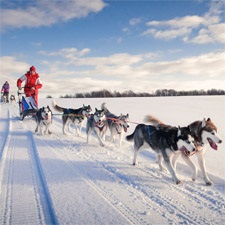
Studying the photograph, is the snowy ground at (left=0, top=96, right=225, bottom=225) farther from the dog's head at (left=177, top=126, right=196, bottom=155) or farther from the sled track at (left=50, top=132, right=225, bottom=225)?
the dog's head at (left=177, top=126, right=196, bottom=155)

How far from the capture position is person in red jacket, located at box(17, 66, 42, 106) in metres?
9.63

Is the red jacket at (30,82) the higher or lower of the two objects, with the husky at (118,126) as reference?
higher

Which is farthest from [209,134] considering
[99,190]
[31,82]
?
[31,82]

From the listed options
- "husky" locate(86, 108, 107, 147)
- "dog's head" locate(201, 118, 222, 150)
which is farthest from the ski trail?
"dog's head" locate(201, 118, 222, 150)

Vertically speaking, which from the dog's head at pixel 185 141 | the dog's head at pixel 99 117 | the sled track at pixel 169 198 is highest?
the dog's head at pixel 99 117

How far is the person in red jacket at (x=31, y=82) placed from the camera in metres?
9.63

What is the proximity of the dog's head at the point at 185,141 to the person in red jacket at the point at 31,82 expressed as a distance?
7235 mm

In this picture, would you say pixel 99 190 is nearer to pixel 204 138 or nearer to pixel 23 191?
pixel 23 191

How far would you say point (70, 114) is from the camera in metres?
7.73

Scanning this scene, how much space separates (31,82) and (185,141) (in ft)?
25.3

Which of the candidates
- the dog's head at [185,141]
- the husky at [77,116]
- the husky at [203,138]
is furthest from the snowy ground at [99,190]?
the husky at [77,116]

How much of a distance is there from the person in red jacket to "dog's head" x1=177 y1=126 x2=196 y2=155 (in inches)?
285

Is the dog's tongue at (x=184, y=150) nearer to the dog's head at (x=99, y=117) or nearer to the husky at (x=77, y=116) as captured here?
the dog's head at (x=99, y=117)

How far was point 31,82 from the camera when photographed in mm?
9781
